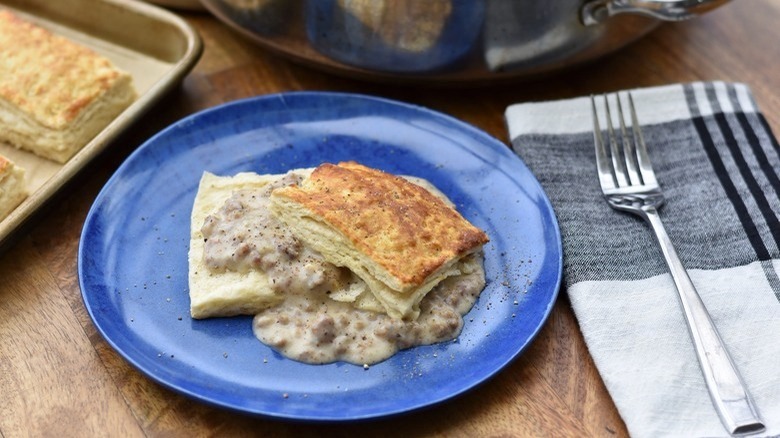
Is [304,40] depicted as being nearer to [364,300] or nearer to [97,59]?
[97,59]

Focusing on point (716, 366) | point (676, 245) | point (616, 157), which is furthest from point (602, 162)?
point (716, 366)

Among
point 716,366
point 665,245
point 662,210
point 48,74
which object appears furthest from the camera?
point 48,74

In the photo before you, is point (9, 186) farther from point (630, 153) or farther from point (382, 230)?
point (630, 153)

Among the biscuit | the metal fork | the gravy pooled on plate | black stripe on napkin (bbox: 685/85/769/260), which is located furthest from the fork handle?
the biscuit

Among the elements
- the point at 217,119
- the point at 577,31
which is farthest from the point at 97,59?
the point at 577,31

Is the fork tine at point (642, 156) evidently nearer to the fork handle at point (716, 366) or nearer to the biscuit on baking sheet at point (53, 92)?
the fork handle at point (716, 366)

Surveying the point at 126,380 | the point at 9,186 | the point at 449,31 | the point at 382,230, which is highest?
the point at 449,31
